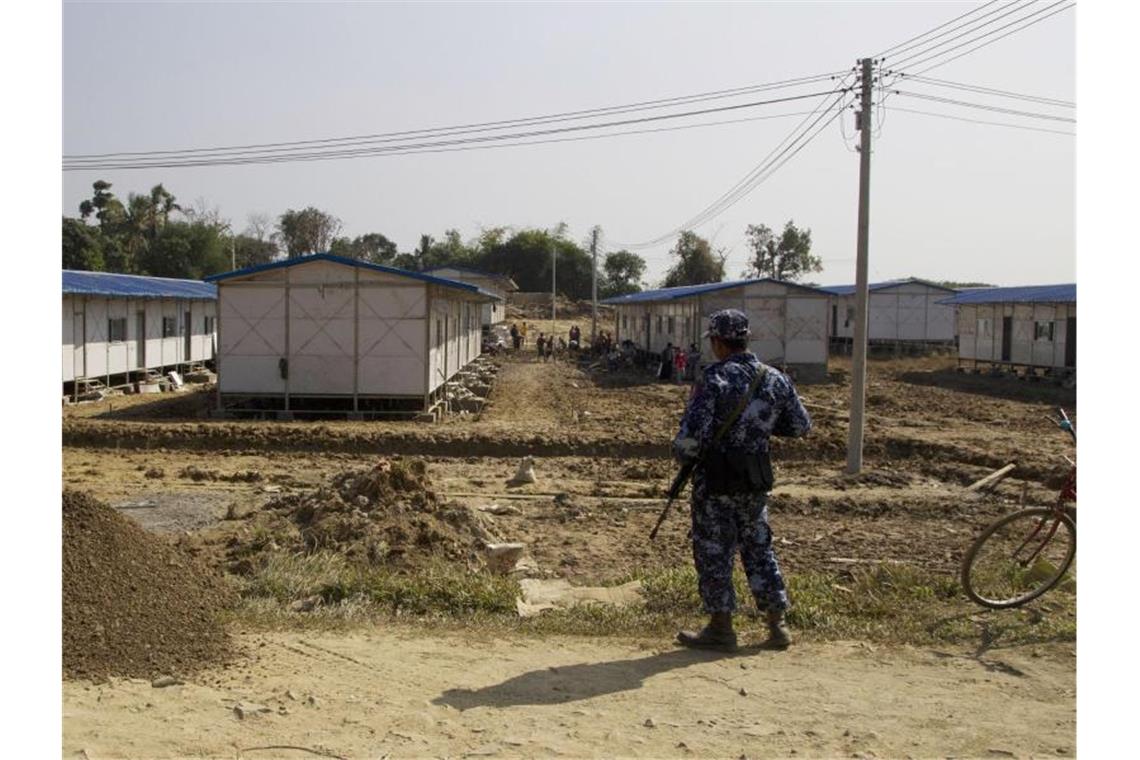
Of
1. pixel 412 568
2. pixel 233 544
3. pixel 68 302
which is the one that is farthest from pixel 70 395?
pixel 412 568

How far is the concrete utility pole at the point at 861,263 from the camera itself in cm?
1346

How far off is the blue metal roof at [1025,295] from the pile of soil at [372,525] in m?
24.5

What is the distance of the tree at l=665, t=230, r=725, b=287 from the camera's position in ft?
235

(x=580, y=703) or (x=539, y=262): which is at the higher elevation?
(x=539, y=262)

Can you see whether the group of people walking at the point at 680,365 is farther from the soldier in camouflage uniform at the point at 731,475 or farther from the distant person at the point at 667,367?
the soldier in camouflage uniform at the point at 731,475

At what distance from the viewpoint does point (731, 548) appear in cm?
566

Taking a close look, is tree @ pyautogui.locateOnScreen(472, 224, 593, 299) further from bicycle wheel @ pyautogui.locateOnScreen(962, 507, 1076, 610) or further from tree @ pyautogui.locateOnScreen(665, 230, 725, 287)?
bicycle wheel @ pyautogui.locateOnScreen(962, 507, 1076, 610)

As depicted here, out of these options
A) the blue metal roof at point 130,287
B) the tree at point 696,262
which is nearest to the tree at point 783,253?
the tree at point 696,262

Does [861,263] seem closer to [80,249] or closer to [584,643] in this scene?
[584,643]

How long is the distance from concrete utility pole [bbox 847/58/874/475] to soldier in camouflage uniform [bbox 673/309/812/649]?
27.5 ft

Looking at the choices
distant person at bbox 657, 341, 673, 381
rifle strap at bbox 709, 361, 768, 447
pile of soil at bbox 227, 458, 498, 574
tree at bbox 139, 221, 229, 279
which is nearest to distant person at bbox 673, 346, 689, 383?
distant person at bbox 657, 341, 673, 381

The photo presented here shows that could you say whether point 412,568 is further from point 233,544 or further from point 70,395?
point 70,395

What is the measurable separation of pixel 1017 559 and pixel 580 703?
12.9ft

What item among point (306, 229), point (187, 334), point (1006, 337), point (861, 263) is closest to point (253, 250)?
point (306, 229)
